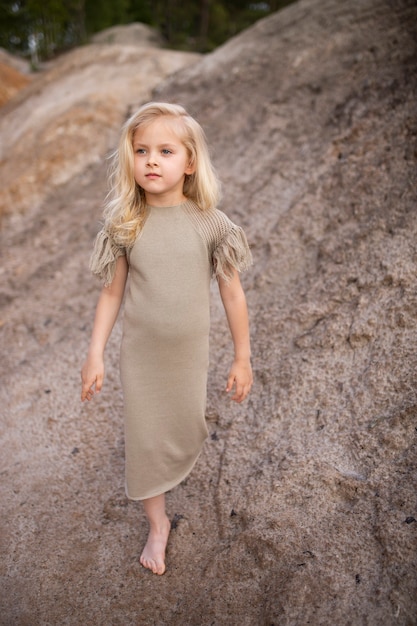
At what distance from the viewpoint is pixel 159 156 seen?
63.9 inches

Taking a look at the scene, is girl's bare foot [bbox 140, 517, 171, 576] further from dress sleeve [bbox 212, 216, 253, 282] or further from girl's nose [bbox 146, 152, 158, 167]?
girl's nose [bbox 146, 152, 158, 167]

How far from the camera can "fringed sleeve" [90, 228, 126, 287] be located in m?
1.71

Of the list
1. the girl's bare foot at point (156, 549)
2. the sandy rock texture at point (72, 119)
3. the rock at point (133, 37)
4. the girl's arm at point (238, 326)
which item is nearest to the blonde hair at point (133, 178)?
the girl's arm at point (238, 326)

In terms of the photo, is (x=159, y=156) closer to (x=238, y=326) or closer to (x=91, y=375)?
(x=238, y=326)

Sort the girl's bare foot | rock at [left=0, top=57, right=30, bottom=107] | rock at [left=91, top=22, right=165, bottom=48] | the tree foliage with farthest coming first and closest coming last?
1. the tree foliage
2. rock at [left=91, top=22, right=165, bottom=48]
3. rock at [left=0, top=57, right=30, bottom=107]
4. the girl's bare foot

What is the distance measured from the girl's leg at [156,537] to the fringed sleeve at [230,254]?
0.89m

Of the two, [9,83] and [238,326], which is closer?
[238,326]

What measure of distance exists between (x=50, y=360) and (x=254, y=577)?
5.81ft

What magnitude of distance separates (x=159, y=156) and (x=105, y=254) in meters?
0.37

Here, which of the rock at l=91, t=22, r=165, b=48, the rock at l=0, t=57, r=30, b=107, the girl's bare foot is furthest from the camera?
the rock at l=91, t=22, r=165, b=48

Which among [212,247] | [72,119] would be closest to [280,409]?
[212,247]

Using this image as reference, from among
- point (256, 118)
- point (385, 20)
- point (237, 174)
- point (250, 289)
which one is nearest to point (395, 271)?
point (250, 289)

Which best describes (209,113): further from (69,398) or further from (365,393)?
(365,393)

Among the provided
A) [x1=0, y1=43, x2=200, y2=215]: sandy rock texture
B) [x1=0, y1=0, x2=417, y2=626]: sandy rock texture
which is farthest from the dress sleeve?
[x1=0, y1=43, x2=200, y2=215]: sandy rock texture
